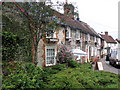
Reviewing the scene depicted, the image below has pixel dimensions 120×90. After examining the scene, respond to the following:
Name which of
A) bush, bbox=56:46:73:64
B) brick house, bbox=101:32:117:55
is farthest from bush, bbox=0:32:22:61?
brick house, bbox=101:32:117:55

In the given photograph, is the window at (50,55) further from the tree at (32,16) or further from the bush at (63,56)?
the tree at (32,16)

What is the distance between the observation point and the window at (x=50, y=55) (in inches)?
435

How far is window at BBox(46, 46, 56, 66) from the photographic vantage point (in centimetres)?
1104

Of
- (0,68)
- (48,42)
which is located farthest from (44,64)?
(0,68)

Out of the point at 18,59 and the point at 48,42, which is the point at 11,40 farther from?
the point at 48,42

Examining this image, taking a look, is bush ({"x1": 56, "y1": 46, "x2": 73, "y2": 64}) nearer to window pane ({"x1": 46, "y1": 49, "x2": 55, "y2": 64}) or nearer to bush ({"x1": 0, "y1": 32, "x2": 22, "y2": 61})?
window pane ({"x1": 46, "y1": 49, "x2": 55, "y2": 64})

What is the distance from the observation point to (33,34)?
24.9 ft

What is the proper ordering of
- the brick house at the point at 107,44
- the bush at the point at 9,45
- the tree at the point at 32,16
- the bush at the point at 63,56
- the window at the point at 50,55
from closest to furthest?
the bush at the point at 9,45, the tree at the point at 32,16, the window at the point at 50,55, the bush at the point at 63,56, the brick house at the point at 107,44

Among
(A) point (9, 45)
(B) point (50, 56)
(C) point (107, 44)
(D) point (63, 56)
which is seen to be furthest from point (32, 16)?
(C) point (107, 44)

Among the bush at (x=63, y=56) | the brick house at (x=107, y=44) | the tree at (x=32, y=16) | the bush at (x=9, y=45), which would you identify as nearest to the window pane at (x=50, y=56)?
the bush at (x=63, y=56)

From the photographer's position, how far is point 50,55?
1128cm

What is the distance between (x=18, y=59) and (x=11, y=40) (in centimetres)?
129

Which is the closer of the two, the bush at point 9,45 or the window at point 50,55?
the bush at point 9,45

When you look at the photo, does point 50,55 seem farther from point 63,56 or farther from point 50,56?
point 63,56
